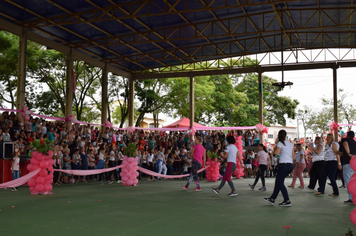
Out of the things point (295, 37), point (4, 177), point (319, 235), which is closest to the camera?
point (319, 235)

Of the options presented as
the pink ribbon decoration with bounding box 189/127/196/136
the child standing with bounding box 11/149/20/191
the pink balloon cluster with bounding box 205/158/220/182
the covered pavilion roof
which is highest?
the covered pavilion roof

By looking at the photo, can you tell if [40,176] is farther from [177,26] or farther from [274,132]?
[274,132]

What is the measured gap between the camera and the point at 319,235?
16.8ft

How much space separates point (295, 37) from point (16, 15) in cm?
1810

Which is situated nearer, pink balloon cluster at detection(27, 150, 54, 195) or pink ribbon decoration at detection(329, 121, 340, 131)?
pink balloon cluster at detection(27, 150, 54, 195)

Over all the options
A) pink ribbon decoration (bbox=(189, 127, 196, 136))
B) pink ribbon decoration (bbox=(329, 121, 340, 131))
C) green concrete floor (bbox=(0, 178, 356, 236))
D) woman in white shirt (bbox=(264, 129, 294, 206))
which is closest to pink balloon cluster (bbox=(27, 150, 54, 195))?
green concrete floor (bbox=(0, 178, 356, 236))

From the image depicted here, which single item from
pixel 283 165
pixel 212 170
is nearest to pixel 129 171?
pixel 212 170

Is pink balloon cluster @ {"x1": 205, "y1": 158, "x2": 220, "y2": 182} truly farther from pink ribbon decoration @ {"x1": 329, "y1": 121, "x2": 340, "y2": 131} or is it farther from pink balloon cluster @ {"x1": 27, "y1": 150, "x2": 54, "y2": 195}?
pink ribbon decoration @ {"x1": 329, "y1": 121, "x2": 340, "y2": 131}

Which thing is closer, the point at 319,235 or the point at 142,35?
the point at 319,235

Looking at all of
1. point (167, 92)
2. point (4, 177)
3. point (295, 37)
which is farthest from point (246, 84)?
point (4, 177)

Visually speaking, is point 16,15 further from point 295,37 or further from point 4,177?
point 295,37

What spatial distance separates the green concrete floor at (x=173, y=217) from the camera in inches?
214

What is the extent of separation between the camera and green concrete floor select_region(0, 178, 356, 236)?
5445 millimetres

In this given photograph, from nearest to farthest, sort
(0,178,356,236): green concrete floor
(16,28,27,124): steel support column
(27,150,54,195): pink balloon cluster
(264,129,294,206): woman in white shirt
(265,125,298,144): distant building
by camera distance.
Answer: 1. (0,178,356,236): green concrete floor
2. (264,129,294,206): woman in white shirt
3. (27,150,54,195): pink balloon cluster
4. (16,28,27,124): steel support column
5. (265,125,298,144): distant building
